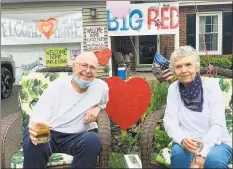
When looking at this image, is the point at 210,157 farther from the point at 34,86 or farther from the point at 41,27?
the point at 41,27

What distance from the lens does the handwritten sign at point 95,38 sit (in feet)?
38.6

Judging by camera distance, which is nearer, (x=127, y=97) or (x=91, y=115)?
(x=91, y=115)

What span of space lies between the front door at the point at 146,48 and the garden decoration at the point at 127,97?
399 inches

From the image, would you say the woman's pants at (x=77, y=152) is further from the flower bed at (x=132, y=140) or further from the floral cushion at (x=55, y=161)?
the flower bed at (x=132, y=140)

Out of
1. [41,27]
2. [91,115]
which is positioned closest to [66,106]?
[91,115]

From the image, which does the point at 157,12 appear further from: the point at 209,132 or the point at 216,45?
the point at 209,132

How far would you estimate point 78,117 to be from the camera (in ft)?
9.64

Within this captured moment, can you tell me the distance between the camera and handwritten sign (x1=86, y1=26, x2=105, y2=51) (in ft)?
→ 38.6

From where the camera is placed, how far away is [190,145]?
2533 mm

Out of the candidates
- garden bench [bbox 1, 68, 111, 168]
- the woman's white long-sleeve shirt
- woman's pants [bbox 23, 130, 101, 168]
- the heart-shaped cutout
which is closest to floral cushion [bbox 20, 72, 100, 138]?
garden bench [bbox 1, 68, 111, 168]

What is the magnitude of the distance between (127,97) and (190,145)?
4.21ft

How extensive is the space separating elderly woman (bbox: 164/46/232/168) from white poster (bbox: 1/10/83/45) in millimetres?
9278

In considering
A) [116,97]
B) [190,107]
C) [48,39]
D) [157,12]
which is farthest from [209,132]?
[48,39]

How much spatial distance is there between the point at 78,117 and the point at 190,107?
0.85 m
